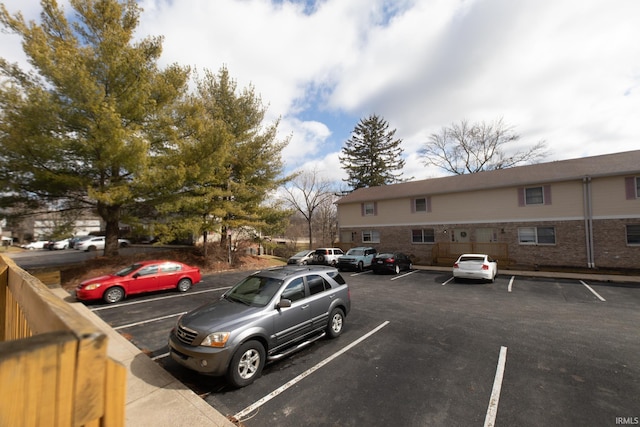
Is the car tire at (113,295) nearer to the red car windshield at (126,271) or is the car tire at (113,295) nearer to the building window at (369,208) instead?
the red car windshield at (126,271)

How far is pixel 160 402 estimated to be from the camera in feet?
14.1

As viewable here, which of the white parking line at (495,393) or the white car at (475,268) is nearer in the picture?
the white parking line at (495,393)

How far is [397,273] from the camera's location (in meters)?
17.7

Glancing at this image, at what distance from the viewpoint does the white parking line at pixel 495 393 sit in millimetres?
3986

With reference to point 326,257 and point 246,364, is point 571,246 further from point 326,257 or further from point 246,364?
point 246,364

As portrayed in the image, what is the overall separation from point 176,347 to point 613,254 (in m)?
22.9

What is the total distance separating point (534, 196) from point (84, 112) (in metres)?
26.7

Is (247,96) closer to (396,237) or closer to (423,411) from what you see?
(396,237)

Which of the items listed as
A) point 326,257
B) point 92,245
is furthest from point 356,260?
point 92,245

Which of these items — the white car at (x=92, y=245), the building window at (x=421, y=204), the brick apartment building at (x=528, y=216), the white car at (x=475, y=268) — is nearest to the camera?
the white car at (x=475, y=268)

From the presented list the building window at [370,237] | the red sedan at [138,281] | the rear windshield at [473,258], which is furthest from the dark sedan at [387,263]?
the red sedan at [138,281]

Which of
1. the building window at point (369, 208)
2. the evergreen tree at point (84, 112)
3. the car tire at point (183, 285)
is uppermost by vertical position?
the evergreen tree at point (84, 112)

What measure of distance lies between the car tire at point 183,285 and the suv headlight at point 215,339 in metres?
8.40

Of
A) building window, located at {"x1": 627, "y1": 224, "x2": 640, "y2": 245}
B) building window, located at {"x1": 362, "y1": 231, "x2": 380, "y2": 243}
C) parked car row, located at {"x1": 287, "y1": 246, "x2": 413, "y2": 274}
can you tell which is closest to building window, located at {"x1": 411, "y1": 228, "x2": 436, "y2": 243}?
building window, located at {"x1": 362, "y1": 231, "x2": 380, "y2": 243}
